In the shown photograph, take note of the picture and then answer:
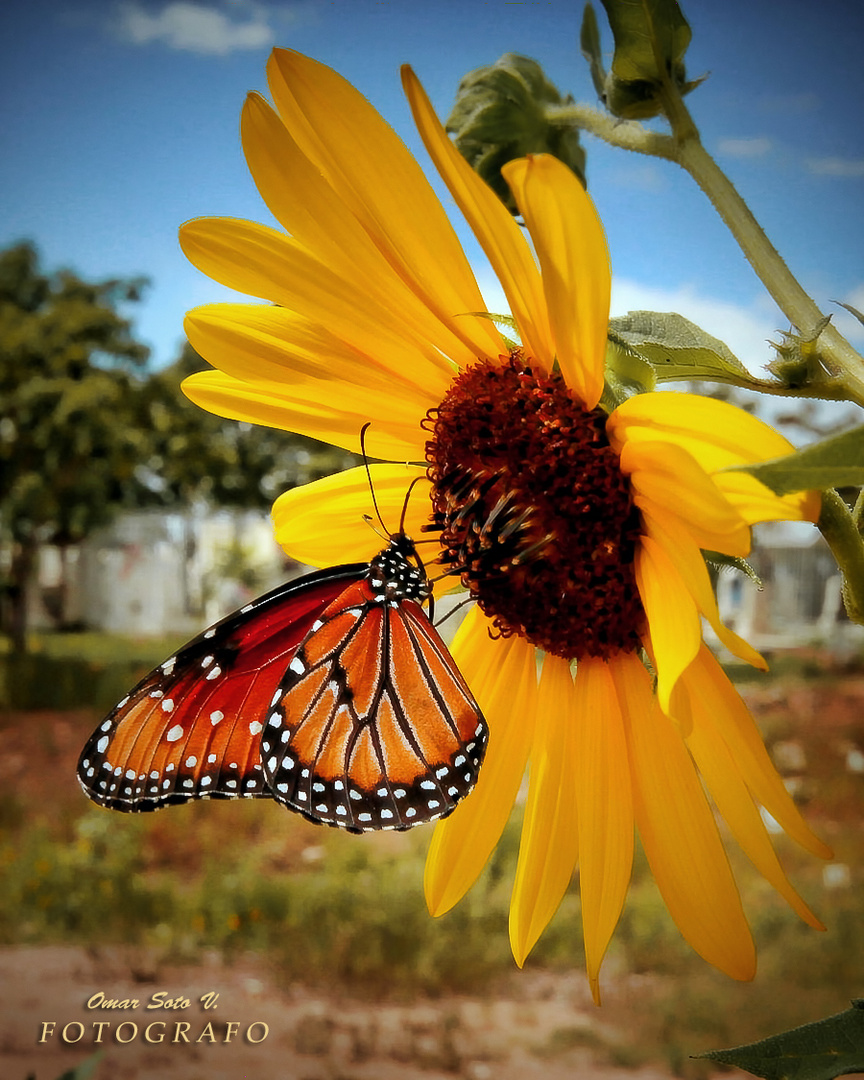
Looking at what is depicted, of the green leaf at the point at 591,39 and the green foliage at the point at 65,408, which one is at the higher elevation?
the green foliage at the point at 65,408

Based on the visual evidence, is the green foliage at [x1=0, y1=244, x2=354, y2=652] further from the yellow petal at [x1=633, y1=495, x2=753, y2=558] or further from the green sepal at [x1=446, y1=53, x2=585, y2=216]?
the yellow petal at [x1=633, y1=495, x2=753, y2=558]

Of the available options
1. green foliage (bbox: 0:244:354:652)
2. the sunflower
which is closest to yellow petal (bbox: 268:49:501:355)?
the sunflower

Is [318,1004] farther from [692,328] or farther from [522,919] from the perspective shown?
[692,328]

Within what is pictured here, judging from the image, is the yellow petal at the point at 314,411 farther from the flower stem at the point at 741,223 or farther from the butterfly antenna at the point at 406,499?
the flower stem at the point at 741,223

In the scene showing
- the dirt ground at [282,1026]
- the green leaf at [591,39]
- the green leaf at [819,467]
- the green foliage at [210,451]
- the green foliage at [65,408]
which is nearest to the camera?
the green leaf at [819,467]

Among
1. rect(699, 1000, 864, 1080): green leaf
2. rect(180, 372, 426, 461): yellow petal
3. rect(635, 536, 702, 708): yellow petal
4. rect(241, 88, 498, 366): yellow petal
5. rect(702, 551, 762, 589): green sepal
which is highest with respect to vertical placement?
rect(241, 88, 498, 366): yellow petal

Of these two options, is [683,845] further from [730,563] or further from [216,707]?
[216,707]

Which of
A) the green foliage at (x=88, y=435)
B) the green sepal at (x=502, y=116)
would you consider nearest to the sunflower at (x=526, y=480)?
the green sepal at (x=502, y=116)

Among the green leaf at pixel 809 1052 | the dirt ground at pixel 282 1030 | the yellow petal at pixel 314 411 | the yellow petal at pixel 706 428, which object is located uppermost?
the yellow petal at pixel 314 411
